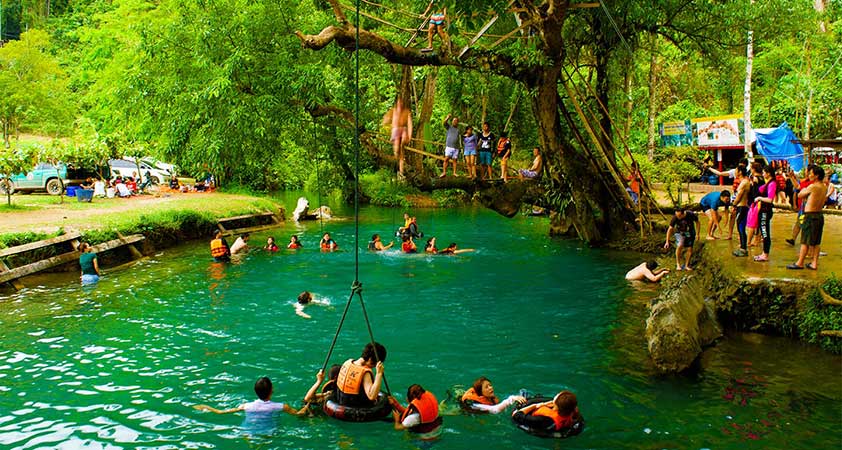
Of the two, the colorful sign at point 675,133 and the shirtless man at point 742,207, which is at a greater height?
the colorful sign at point 675,133

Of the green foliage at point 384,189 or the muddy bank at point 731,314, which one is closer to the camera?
the muddy bank at point 731,314

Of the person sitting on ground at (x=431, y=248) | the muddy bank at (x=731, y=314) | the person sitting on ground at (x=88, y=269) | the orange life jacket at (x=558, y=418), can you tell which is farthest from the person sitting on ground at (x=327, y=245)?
the orange life jacket at (x=558, y=418)

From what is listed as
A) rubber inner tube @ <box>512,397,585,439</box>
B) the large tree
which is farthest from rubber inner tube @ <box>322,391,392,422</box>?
the large tree

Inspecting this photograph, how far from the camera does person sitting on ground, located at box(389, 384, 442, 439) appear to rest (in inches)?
337

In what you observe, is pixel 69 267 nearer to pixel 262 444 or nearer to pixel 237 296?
pixel 237 296

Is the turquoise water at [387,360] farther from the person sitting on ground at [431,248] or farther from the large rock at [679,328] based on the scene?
the person sitting on ground at [431,248]

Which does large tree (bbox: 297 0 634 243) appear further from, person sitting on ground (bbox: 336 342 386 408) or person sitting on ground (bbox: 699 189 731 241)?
person sitting on ground (bbox: 336 342 386 408)

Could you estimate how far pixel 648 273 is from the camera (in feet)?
58.1

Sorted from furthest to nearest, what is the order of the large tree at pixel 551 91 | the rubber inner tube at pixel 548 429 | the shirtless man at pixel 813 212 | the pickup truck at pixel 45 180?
the pickup truck at pixel 45 180 → the large tree at pixel 551 91 → the shirtless man at pixel 813 212 → the rubber inner tube at pixel 548 429

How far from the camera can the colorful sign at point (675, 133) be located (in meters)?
36.3

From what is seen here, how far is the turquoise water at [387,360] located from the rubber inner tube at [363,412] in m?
0.14

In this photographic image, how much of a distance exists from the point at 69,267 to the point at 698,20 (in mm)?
23150

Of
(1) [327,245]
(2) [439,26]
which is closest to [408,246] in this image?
(1) [327,245]

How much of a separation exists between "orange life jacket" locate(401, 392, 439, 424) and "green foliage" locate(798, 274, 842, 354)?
23.5ft
